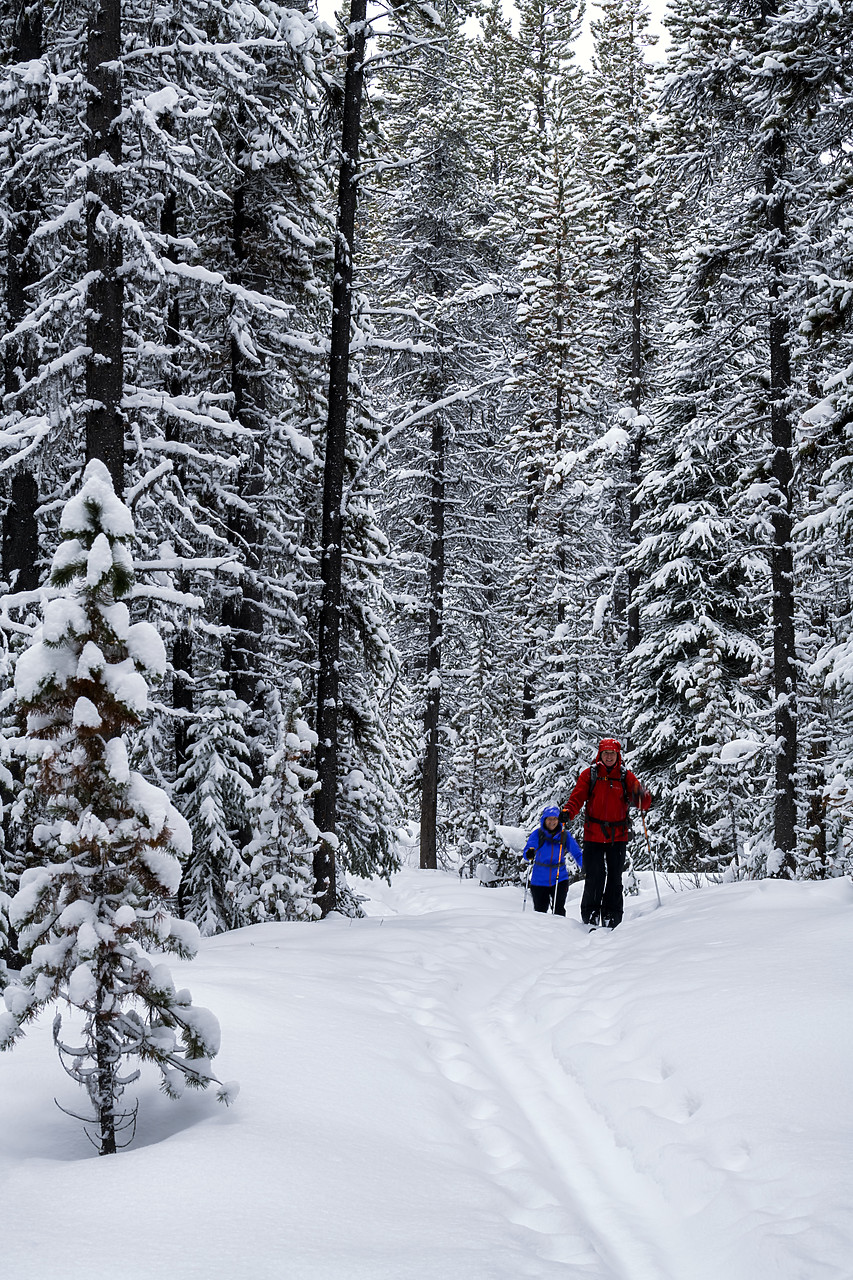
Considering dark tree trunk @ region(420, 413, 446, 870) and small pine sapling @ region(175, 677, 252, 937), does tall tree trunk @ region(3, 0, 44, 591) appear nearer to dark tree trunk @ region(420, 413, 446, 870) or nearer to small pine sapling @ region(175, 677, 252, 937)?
small pine sapling @ region(175, 677, 252, 937)

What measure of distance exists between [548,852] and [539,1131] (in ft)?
27.0

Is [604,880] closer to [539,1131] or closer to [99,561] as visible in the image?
[539,1131]

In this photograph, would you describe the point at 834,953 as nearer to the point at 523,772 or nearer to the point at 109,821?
the point at 109,821

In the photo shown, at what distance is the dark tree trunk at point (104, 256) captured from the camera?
7.67 metres

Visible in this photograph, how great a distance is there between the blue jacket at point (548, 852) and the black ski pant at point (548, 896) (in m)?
0.10

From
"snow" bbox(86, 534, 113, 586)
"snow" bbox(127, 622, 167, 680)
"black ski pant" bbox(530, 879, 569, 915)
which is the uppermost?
"snow" bbox(86, 534, 113, 586)

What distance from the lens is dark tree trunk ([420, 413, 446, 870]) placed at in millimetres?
23359

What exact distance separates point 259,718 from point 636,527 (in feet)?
40.5

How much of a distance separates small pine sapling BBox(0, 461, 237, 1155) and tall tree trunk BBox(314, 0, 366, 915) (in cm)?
717

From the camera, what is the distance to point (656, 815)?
19.5 metres

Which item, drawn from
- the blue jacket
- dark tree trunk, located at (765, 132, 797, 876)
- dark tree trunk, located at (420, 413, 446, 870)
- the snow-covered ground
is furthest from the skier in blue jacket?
dark tree trunk, located at (420, 413, 446, 870)

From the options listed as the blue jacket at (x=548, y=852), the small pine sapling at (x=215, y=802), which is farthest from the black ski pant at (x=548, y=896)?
the small pine sapling at (x=215, y=802)

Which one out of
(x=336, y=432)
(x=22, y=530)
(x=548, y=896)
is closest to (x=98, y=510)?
(x=336, y=432)

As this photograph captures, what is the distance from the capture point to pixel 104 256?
7.75 m
